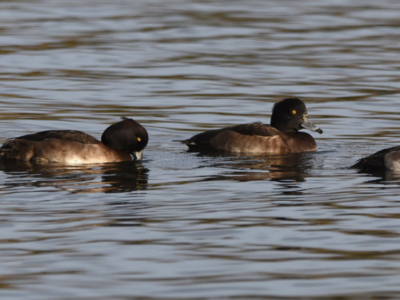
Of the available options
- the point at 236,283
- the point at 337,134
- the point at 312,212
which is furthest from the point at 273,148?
the point at 236,283

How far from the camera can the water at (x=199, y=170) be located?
6.71 meters

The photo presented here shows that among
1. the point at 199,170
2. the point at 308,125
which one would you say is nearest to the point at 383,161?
the point at 199,170

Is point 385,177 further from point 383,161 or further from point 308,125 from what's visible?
point 308,125

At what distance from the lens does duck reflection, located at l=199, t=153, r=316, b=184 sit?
35.4ft

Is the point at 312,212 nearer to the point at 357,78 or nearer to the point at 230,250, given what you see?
the point at 230,250

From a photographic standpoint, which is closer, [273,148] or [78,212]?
[78,212]

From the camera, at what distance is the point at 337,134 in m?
14.1

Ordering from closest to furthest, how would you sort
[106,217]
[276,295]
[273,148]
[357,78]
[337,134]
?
[276,295] < [106,217] < [273,148] < [337,134] < [357,78]

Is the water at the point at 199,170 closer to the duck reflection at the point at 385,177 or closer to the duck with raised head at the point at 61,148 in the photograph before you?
the duck reflection at the point at 385,177

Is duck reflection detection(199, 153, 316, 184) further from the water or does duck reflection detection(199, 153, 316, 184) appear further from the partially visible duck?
the partially visible duck

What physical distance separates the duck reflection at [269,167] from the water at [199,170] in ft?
0.12

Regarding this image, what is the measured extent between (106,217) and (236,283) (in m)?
2.25

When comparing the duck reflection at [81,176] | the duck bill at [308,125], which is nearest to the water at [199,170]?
the duck reflection at [81,176]

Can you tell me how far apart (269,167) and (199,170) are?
98 centimetres
